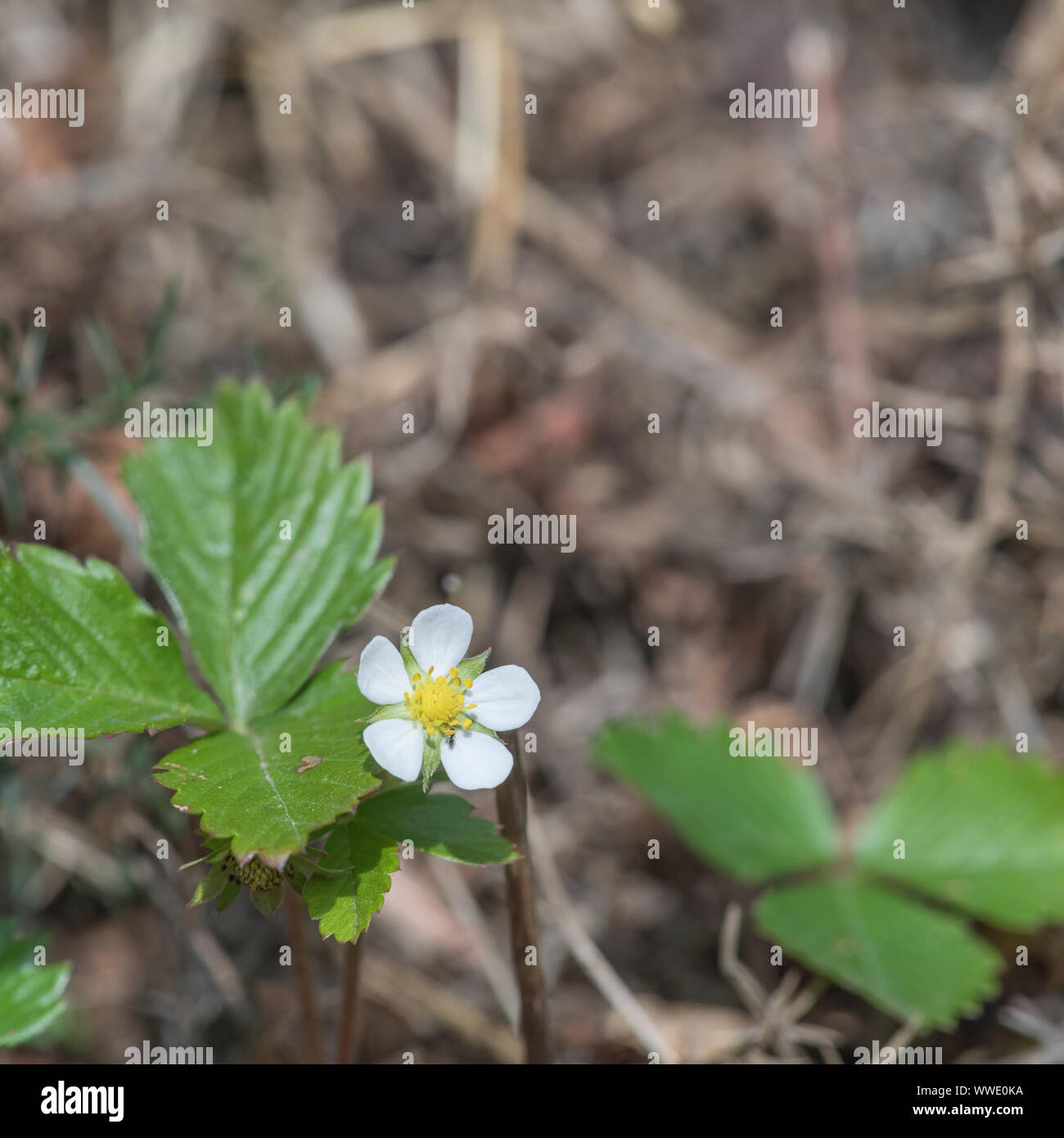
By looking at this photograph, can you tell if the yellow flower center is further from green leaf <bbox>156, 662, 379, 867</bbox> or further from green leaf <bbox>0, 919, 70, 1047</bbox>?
green leaf <bbox>0, 919, 70, 1047</bbox>

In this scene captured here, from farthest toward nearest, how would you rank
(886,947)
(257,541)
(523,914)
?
(886,947) < (257,541) < (523,914)

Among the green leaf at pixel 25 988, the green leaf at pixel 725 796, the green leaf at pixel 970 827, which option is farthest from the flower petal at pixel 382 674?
the green leaf at pixel 970 827

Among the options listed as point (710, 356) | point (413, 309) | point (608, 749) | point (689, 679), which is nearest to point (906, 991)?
point (608, 749)

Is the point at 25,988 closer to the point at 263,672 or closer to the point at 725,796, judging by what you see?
the point at 263,672

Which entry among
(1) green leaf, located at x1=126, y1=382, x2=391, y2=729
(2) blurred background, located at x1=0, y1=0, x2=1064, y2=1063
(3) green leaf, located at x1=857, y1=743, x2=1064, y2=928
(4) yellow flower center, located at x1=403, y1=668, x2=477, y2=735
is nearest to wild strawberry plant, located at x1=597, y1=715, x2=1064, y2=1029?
(3) green leaf, located at x1=857, y1=743, x2=1064, y2=928

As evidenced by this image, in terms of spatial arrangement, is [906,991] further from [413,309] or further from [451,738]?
[413,309]

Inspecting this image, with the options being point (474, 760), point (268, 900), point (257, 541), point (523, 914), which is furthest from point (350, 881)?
point (257, 541)
